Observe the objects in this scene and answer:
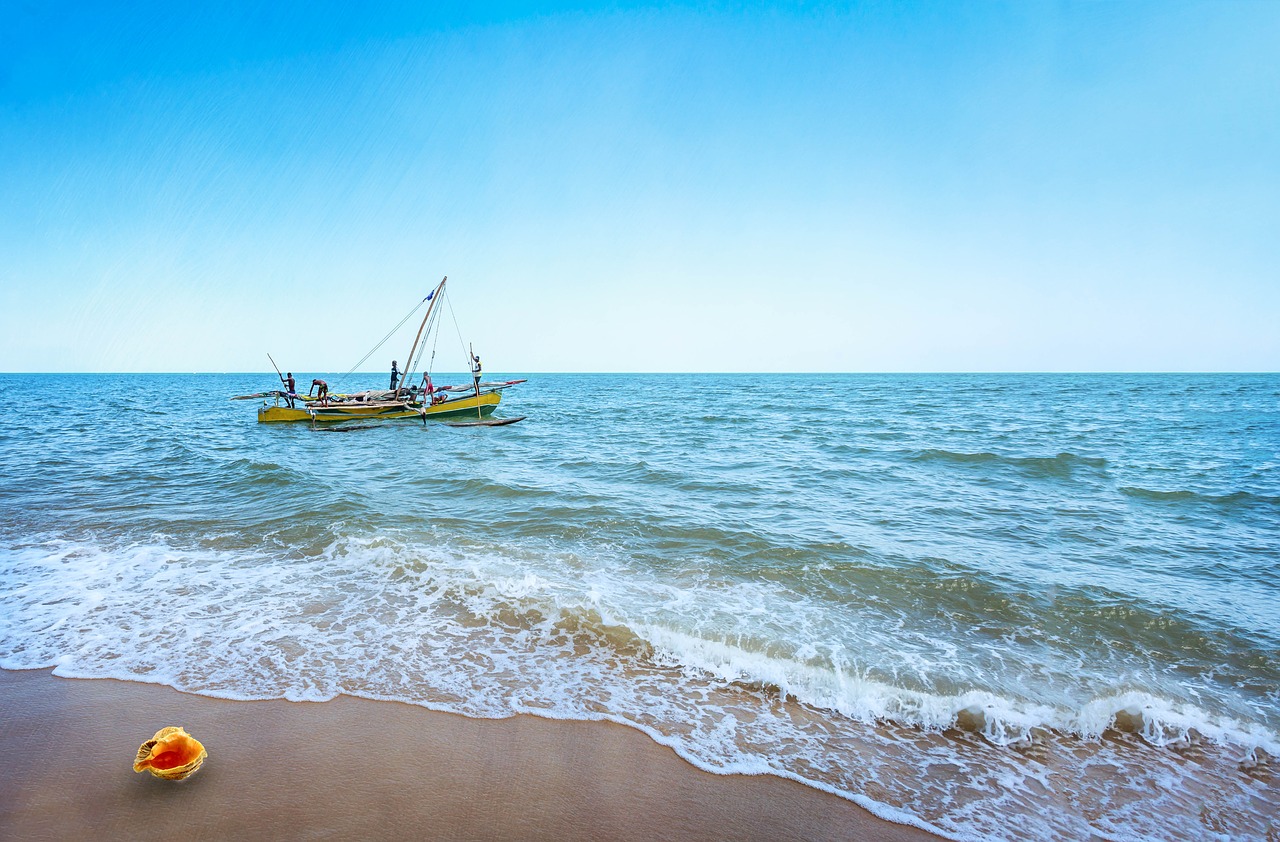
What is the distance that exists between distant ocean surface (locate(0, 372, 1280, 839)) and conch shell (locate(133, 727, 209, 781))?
1.05 metres

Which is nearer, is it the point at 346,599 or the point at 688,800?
the point at 688,800

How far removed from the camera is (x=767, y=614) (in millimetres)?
6977

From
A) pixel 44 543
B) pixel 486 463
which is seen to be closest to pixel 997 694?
pixel 44 543

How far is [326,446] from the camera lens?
24031 millimetres

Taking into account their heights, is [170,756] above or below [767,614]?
above

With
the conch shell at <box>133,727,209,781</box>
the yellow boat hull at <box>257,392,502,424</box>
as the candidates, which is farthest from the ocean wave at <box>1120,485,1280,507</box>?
the yellow boat hull at <box>257,392,502,424</box>

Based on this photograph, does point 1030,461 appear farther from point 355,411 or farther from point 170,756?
point 355,411

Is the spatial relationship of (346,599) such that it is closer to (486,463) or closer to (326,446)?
(486,463)

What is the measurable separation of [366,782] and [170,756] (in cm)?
134

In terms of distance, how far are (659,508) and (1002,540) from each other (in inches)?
259

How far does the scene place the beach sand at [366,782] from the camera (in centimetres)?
357

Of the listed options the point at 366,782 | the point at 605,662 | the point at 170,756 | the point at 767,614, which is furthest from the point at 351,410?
the point at 366,782

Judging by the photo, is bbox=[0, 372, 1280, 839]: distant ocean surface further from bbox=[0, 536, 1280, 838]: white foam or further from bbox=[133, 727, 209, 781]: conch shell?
bbox=[133, 727, 209, 781]: conch shell

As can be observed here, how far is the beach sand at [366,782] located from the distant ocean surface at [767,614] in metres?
0.29
